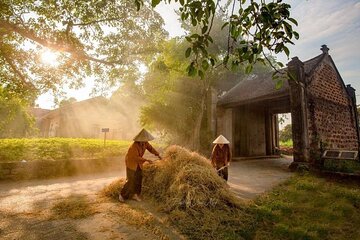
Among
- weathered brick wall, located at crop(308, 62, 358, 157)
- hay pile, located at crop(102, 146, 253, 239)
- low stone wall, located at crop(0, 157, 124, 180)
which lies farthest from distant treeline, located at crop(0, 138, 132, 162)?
weathered brick wall, located at crop(308, 62, 358, 157)

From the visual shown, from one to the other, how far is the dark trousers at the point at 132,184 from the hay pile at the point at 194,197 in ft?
1.16

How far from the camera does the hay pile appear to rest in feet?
12.1

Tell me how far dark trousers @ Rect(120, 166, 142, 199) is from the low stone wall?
5.25 meters

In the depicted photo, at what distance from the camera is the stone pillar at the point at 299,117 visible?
32.3 feet

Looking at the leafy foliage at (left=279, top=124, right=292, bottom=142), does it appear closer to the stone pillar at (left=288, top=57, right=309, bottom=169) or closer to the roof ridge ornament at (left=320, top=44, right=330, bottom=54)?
the roof ridge ornament at (left=320, top=44, right=330, bottom=54)

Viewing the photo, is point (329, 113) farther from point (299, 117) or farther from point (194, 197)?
point (194, 197)

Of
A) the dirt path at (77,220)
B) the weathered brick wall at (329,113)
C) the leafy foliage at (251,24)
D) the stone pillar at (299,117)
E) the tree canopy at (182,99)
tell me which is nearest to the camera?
the leafy foliage at (251,24)

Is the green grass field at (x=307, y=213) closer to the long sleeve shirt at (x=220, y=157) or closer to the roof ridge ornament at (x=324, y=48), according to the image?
the long sleeve shirt at (x=220, y=157)

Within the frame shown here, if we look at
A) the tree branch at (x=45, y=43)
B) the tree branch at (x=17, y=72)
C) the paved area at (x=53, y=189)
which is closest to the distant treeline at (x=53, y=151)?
the paved area at (x=53, y=189)

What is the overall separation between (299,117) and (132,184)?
8.42 metres

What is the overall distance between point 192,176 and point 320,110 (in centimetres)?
948

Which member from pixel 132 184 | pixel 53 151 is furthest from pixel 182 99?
pixel 132 184

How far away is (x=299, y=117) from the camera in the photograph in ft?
33.2

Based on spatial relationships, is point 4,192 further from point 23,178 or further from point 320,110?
point 320,110
